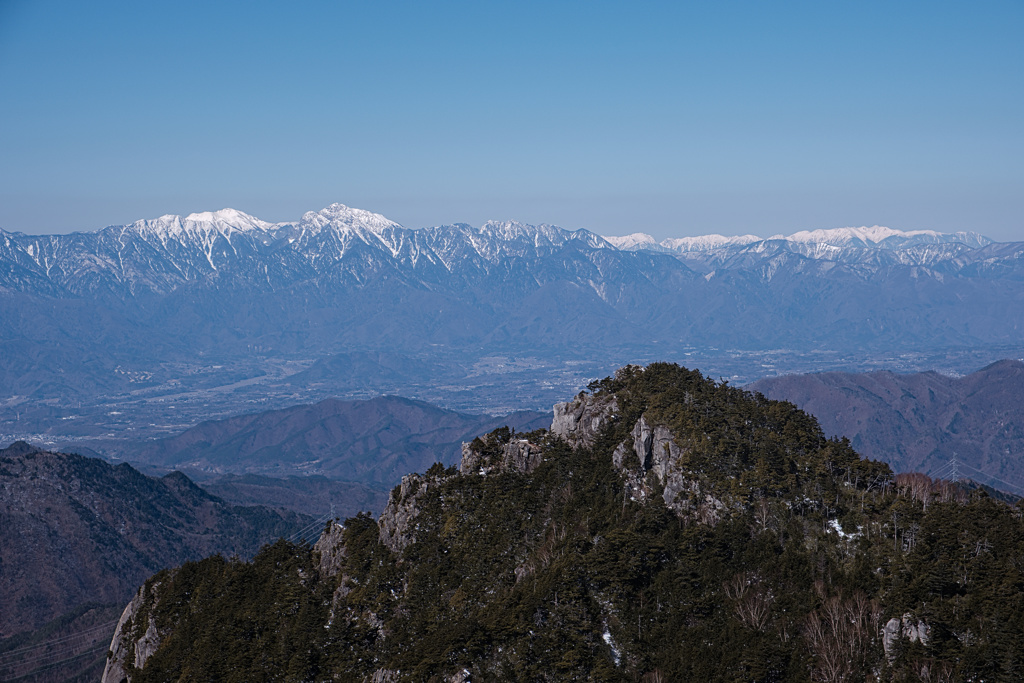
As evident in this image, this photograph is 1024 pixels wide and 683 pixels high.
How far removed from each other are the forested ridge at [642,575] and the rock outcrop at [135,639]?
1.03 meters

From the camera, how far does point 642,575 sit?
330 ft

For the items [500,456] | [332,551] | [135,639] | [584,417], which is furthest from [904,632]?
[135,639]

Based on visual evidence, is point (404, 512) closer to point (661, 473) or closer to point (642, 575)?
point (661, 473)

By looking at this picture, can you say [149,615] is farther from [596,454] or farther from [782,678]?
[782,678]

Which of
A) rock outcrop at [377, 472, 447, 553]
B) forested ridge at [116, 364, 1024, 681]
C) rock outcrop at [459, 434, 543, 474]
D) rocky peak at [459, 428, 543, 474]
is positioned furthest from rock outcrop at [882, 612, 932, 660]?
rock outcrop at [377, 472, 447, 553]

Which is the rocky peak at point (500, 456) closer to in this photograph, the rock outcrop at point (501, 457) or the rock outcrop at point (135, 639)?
the rock outcrop at point (501, 457)

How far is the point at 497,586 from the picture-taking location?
109188mm

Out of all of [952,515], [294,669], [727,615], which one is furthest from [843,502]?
[294,669]

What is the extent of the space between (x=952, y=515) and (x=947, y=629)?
1689 centimetres

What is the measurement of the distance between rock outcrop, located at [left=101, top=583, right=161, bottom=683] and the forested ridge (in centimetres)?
103

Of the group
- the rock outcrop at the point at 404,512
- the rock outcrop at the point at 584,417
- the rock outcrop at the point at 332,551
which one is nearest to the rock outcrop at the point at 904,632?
the rock outcrop at the point at 584,417

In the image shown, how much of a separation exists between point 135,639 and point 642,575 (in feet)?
267

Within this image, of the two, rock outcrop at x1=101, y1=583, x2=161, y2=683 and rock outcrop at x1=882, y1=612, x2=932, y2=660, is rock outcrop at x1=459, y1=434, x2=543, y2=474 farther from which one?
rock outcrop at x1=882, y1=612, x2=932, y2=660

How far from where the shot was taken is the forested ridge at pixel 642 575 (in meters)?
86.6
